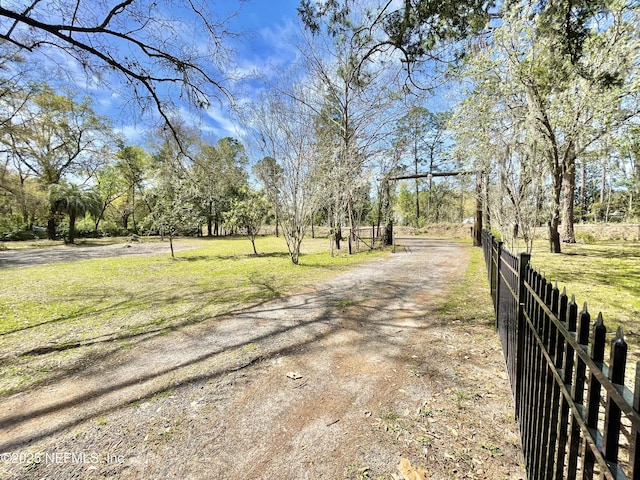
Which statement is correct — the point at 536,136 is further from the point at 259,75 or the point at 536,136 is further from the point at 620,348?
the point at 620,348

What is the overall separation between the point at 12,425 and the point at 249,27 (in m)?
5.25

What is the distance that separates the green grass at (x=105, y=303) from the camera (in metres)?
3.21

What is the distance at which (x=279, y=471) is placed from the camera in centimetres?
168

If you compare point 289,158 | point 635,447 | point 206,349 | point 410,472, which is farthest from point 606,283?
point 289,158

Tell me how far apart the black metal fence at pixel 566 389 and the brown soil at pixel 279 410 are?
478mm

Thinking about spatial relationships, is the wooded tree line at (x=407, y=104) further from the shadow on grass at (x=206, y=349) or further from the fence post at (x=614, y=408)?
the fence post at (x=614, y=408)

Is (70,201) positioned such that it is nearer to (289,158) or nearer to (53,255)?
(53,255)

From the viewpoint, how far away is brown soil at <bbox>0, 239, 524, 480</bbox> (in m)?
1.74

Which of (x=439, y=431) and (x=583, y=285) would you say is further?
(x=583, y=285)

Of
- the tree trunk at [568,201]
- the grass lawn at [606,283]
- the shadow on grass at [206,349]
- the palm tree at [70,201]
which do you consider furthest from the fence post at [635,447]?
the palm tree at [70,201]

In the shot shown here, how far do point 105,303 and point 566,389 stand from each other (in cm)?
646

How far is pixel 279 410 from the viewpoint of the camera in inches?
86.9

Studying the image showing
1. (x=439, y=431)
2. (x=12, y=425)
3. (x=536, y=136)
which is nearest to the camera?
(x=439, y=431)

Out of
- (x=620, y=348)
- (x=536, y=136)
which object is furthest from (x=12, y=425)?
(x=536, y=136)
